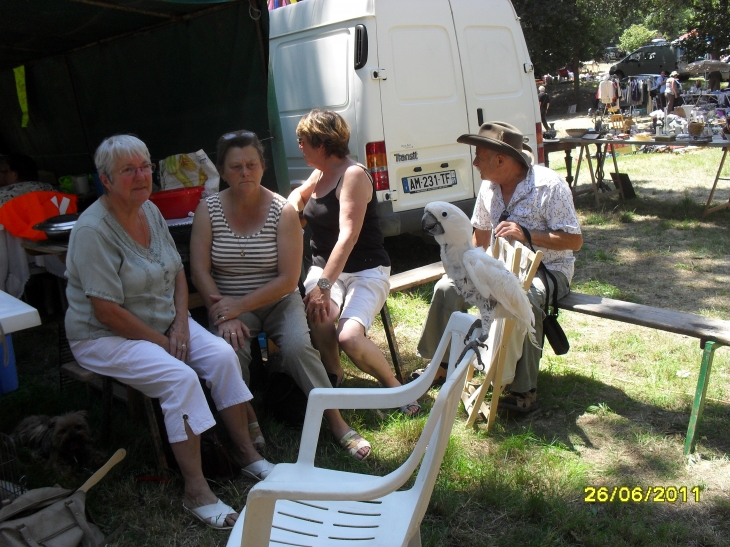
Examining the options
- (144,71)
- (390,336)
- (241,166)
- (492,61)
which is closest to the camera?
(241,166)

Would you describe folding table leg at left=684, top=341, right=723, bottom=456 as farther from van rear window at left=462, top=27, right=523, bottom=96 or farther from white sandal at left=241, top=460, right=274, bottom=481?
van rear window at left=462, top=27, right=523, bottom=96

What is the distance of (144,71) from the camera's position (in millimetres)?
4898

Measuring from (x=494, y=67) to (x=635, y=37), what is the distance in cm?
4749

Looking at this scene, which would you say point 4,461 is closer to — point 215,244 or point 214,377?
point 214,377

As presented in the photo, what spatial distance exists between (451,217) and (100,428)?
210 centimetres

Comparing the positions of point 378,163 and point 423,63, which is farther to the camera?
point 423,63

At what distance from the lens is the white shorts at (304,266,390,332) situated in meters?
3.34

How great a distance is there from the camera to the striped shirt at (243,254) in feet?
10.3

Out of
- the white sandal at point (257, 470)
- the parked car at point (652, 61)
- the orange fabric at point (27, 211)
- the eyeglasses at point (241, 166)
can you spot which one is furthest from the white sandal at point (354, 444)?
the parked car at point (652, 61)

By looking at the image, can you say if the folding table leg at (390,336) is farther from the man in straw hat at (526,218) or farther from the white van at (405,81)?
the white van at (405,81)

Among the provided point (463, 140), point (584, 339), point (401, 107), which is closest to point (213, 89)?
point (401, 107)

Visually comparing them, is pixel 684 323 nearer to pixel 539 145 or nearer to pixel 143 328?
pixel 143 328

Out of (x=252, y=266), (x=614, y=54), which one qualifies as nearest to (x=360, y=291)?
(x=252, y=266)
